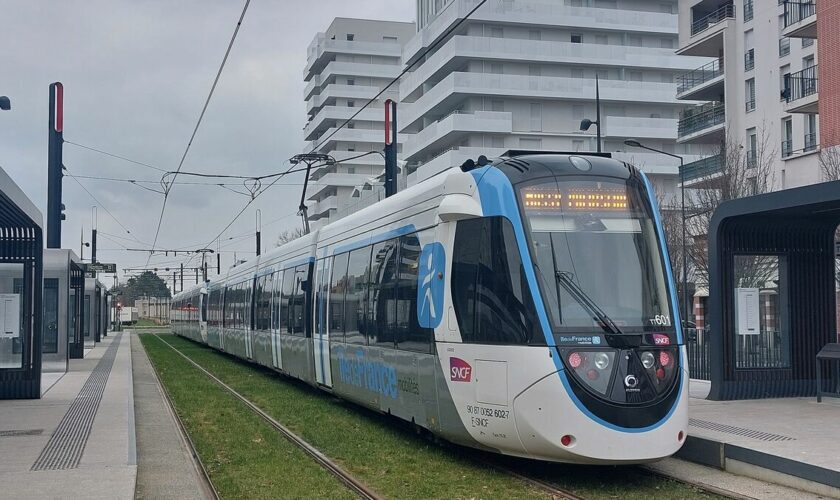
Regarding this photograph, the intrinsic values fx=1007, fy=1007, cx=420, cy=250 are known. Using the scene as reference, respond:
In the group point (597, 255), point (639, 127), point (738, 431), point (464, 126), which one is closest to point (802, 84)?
point (464, 126)

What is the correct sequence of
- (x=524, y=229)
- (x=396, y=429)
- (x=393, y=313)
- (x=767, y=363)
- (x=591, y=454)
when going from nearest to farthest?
(x=591, y=454) → (x=524, y=229) → (x=393, y=313) → (x=396, y=429) → (x=767, y=363)

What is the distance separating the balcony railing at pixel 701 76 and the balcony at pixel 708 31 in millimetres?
799

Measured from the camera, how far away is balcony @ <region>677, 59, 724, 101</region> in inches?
2181

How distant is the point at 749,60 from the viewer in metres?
51.5

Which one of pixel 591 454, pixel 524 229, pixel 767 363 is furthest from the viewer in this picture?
pixel 767 363

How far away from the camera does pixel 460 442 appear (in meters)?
11.4

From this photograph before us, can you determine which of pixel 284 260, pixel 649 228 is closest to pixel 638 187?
pixel 649 228

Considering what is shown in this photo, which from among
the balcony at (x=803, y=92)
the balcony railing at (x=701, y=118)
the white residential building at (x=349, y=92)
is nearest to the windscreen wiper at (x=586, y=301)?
the balcony at (x=803, y=92)

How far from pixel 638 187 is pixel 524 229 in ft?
5.13

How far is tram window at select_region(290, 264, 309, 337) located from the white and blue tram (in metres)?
6.57

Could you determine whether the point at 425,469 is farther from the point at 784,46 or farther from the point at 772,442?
the point at 784,46

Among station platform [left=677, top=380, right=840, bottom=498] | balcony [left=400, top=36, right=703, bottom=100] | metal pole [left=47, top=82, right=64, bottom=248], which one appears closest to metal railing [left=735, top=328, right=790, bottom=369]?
station platform [left=677, top=380, right=840, bottom=498]

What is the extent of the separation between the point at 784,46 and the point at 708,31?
5.45m

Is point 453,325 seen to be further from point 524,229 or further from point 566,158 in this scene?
point 566,158
